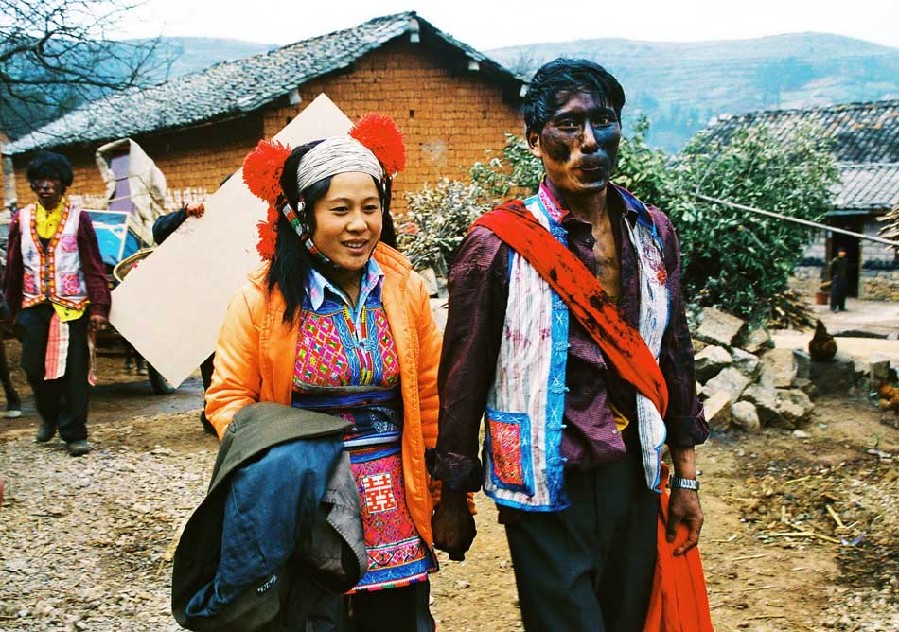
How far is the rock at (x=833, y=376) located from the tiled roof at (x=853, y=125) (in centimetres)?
1659

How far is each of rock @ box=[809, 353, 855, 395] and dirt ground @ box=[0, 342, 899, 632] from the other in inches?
33.3

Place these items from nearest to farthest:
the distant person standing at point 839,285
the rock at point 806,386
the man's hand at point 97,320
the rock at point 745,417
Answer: the man's hand at point 97,320 → the rock at point 745,417 → the rock at point 806,386 → the distant person standing at point 839,285

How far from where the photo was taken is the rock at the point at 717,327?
24.8 ft

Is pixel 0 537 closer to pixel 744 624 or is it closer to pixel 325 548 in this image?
→ pixel 325 548

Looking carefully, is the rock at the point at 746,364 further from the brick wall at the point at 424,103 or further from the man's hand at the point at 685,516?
the brick wall at the point at 424,103

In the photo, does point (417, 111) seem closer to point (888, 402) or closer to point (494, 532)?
point (888, 402)

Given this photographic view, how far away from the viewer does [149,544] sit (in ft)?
15.3

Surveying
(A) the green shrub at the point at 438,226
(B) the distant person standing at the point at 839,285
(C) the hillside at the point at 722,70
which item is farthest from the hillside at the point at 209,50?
(A) the green shrub at the point at 438,226

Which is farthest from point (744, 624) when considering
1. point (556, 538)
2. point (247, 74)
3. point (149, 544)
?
point (247, 74)

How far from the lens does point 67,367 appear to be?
602 cm

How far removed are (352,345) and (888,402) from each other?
662 centimetres

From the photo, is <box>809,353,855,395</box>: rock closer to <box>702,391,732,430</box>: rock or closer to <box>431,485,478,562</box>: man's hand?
<box>702,391,732,430</box>: rock

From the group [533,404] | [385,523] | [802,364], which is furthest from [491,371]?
[802,364]

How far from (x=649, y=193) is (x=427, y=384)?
19.2 feet
